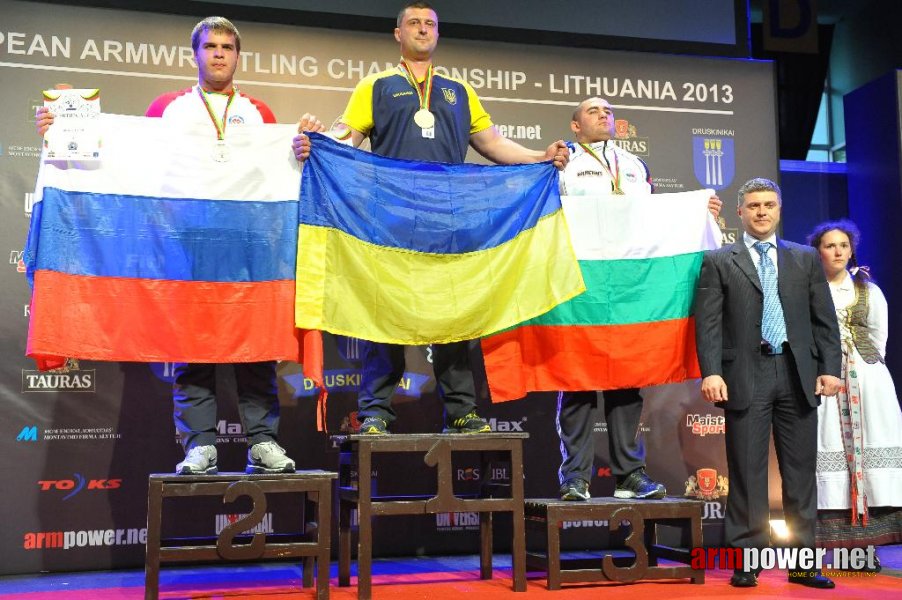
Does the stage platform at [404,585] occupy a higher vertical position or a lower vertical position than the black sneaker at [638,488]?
lower

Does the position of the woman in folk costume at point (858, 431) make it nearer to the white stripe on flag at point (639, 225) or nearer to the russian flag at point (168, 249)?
the white stripe on flag at point (639, 225)

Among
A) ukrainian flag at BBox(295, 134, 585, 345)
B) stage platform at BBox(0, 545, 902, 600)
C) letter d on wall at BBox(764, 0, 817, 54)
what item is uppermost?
letter d on wall at BBox(764, 0, 817, 54)

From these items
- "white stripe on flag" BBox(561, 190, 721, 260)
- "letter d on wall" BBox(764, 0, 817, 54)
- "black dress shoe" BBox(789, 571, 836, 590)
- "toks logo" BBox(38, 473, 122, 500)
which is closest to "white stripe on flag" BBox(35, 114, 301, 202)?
"white stripe on flag" BBox(561, 190, 721, 260)

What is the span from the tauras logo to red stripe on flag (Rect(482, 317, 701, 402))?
204cm

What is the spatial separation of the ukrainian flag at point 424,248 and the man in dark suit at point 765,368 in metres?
0.64

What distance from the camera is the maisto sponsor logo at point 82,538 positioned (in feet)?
14.6

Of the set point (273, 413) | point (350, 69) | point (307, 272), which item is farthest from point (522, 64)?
point (273, 413)

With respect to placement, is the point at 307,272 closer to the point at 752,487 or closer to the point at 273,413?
the point at 273,413

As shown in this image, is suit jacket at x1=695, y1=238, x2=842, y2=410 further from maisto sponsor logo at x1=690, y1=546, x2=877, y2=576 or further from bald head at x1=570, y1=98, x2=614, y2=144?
bald head at x1=570, y1=98, x2=614, y2=144

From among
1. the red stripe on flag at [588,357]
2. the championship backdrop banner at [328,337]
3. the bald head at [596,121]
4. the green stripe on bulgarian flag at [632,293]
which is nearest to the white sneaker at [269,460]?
the red stripe on flag at [588,357]

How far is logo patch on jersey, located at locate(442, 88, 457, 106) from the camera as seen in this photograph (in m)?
4.07

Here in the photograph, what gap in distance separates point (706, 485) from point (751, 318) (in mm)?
1743

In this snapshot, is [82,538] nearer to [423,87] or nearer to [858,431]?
[423,87]

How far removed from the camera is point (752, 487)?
12.4 ft
